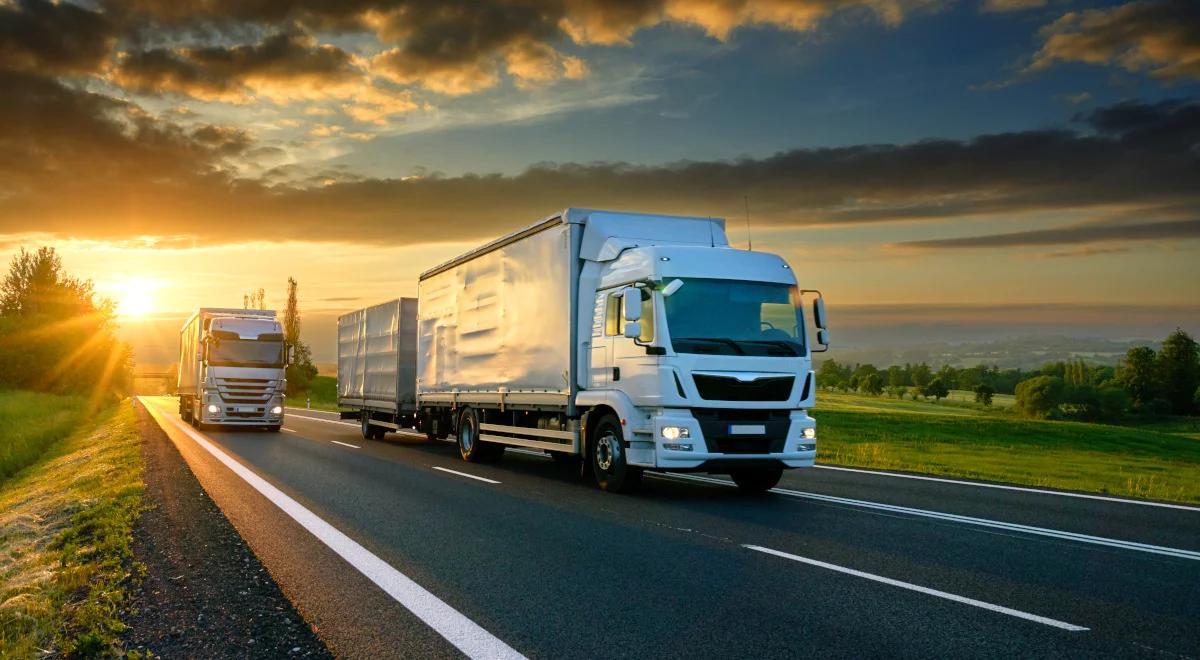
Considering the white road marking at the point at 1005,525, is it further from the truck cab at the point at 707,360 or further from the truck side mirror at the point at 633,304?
the truck side mirror at the point at 633,304

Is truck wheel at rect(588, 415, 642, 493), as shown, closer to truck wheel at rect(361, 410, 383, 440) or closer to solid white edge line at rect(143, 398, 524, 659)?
solid white edge line at rect(143, 398, 524, 659)

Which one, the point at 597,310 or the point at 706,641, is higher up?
the point at 597,310

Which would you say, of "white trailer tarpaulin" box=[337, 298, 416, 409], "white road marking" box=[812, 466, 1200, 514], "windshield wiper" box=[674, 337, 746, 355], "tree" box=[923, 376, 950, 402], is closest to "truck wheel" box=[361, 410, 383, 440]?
"white trailer tarpaulin" box=[337, 298, 416, 409]

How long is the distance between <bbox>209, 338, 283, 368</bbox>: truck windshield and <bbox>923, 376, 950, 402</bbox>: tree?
10149 centimetres

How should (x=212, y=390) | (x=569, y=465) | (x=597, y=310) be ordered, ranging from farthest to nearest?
(x=212, y=390), (x=569, y=465), (x=597, y=310)

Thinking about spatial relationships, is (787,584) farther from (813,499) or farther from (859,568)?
(813,499)

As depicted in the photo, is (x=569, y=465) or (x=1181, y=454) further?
(x=1181, y=454)

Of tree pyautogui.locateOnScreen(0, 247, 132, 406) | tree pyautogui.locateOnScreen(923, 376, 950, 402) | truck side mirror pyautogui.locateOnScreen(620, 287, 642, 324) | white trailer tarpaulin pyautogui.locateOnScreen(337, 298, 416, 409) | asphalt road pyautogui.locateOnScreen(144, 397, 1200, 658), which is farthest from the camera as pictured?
tree pyautogui.locateOnScreen(923, 376, 950, 402)

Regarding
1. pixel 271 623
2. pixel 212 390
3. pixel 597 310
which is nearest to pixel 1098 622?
pixel 271 623

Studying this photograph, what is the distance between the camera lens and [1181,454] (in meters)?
44.8

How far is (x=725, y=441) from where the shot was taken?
1105cm

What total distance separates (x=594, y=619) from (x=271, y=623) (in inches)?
74.1

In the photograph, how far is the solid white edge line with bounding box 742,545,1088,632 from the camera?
17.4 ft

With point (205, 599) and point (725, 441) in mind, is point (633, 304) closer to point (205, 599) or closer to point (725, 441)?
point (725, 441)
